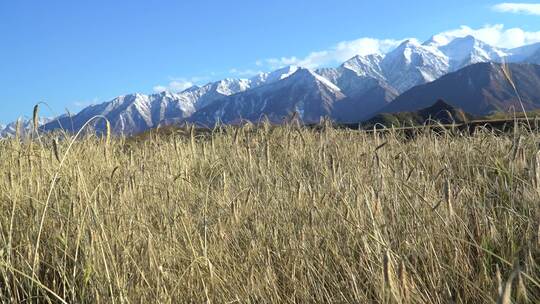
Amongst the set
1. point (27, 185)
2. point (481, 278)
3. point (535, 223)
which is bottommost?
point (481, 278)

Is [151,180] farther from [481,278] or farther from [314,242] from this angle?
[481,278]

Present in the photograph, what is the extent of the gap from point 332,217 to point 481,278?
90 cm

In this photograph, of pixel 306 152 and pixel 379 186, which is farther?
pixel 306 152

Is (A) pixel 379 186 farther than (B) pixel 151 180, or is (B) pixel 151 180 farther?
(B) pixel 151 180

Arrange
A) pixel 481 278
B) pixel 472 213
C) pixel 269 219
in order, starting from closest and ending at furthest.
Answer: pixel 481 278 < pixel 472 213 < pixel 269 219

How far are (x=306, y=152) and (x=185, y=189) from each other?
1988 mm

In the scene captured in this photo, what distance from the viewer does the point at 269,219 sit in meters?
2.74

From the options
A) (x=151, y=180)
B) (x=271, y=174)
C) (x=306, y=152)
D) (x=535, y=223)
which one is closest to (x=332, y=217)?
(x=535, y=223)

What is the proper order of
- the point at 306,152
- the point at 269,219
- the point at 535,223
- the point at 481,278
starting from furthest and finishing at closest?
the point at 306,152 < the point at 269,219 < the point at 535,223 < the point at 481,278

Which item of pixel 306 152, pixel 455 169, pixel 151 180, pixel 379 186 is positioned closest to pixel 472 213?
pixel 379 186

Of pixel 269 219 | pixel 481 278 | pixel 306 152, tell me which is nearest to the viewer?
pixel 481 278

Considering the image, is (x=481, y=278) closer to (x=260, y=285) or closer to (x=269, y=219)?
(x=260, y=285)

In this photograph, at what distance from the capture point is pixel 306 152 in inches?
215

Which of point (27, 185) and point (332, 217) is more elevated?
point (27, 185)
